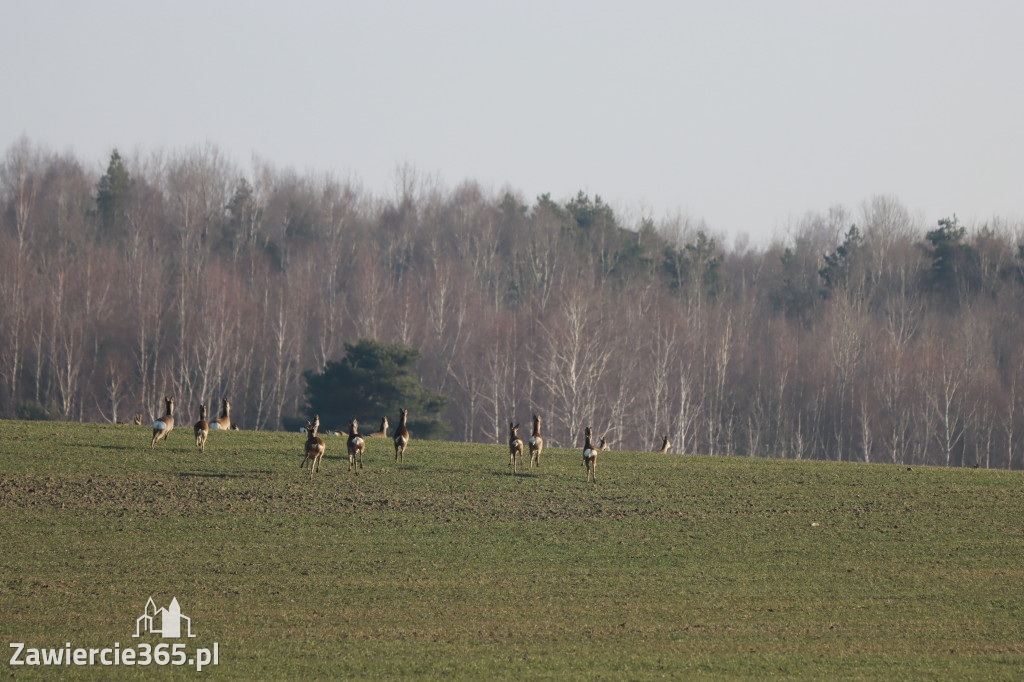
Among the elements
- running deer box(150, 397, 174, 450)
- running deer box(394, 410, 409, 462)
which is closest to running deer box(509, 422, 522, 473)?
running deer box(394, 410, 409, 462)

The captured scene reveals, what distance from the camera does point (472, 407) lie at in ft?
304

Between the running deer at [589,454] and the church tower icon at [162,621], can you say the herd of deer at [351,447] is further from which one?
the church tower icon at [162,621]

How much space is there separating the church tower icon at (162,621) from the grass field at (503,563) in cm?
31

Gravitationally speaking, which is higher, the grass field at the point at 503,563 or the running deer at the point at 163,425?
the running deer at the point at 163,425

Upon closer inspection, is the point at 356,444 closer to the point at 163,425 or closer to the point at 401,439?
the point at 401,439

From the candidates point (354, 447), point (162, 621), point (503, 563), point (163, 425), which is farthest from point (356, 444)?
point (162, 621)

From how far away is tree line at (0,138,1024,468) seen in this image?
8806cm

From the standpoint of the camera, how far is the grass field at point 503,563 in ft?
56.2

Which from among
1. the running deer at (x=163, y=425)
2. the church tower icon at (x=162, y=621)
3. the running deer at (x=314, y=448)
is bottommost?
the church tower icon at (x=162, y=621)

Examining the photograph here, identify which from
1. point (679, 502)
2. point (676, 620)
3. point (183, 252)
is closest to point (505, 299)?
point (183, 252)

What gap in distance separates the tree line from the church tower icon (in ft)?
184

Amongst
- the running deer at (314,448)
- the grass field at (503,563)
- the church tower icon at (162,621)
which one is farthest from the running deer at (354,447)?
the church tower icon at (162,621)

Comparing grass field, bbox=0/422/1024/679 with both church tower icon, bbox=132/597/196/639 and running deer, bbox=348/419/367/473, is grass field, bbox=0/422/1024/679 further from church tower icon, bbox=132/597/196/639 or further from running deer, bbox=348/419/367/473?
running deer, bbox=348/419/367/473

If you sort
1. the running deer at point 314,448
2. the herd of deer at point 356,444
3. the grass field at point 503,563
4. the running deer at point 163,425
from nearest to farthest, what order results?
the grass field at point 503,563
the running deer at point 314,448
the herd of deer at point 356,444
the running deer at point 163,425
